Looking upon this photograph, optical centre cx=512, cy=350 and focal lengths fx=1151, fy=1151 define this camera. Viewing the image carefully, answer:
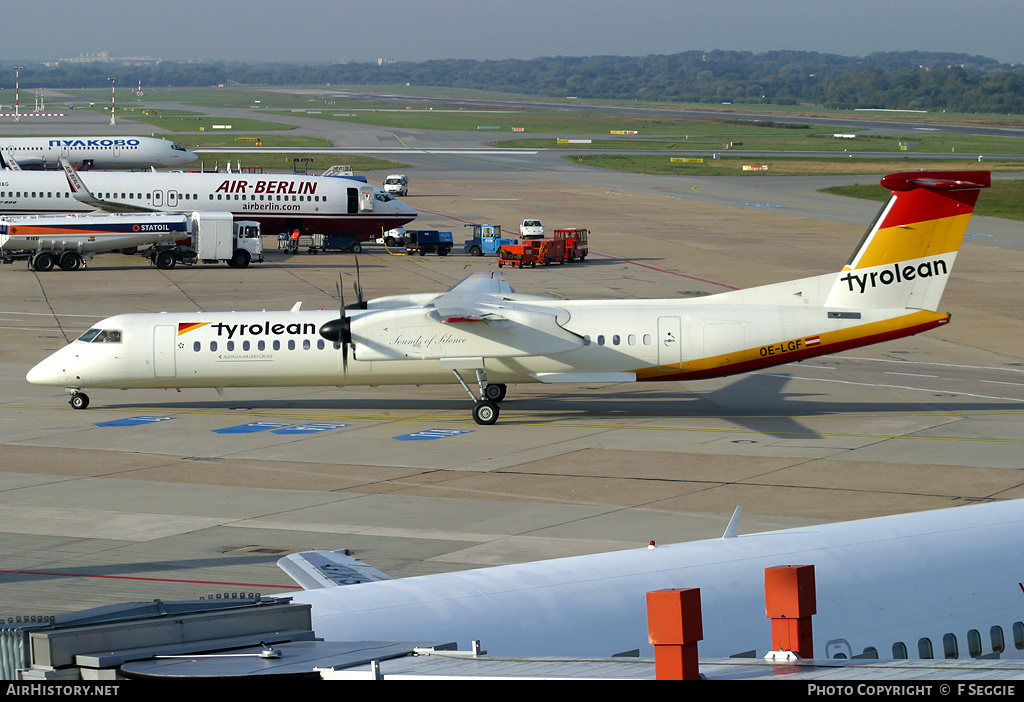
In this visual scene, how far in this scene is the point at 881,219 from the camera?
3216cm

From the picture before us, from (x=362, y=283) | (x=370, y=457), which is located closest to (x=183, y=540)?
(x=370, y=457)

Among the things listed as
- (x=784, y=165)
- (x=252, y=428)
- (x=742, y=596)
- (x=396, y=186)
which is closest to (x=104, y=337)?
(x=252, y=428)

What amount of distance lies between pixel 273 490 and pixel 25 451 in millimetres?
7772

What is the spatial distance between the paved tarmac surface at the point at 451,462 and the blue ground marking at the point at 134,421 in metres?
0.23

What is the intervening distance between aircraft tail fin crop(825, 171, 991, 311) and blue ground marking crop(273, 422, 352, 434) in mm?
14541

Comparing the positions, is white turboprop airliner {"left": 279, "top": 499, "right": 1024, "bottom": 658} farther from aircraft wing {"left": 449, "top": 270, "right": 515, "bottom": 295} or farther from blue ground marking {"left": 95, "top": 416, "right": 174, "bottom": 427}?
aircraft wing {"left": 449, "top": 270, "right": 515, "bottom": 295}

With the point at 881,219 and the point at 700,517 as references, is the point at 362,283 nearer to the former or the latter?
the point at 881,219

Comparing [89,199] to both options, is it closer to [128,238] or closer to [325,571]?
[128,238]

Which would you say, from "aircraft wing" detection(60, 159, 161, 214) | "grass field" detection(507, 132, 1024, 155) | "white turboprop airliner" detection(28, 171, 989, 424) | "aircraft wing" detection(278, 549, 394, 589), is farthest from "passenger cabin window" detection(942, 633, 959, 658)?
"grass field" detection(507, 132, 1024, 155)

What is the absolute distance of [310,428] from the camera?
106ft

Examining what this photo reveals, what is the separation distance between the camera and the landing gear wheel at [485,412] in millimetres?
32469

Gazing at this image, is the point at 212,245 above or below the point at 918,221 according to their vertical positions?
below

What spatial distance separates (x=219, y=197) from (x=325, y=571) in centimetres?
5804

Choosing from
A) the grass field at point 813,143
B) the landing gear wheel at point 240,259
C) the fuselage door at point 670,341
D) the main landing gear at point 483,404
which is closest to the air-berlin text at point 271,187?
the landing gear wheel at point 240,259
